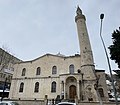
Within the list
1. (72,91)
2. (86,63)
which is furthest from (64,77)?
(86,63)

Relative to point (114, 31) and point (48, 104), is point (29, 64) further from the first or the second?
point (114, 31)

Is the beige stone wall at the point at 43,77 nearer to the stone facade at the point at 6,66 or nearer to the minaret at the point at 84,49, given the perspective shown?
the minaret at the point at 84,49

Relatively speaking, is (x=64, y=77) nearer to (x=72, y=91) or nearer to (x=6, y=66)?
(x=72, y=91)

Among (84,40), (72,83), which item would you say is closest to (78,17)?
(84,40)

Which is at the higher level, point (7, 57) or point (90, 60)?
point (7, 57)

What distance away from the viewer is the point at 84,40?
1257 inches

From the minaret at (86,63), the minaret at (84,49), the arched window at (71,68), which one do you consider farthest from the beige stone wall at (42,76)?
the minaret at (86,63)

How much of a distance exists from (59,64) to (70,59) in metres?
2.65

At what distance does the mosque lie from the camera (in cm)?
2741

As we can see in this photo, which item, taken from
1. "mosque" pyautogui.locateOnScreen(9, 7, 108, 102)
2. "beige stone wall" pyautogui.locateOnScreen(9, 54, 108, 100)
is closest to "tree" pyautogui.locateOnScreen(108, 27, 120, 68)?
"mosque" pyautogui.locateOnScreen(9, 7, 108, 102)

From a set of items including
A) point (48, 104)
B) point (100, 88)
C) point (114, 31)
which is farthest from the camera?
point (100, 88)

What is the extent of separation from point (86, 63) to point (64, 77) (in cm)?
488

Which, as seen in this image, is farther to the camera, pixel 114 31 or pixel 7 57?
pixel 7 57

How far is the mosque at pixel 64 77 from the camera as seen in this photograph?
89.9ft
